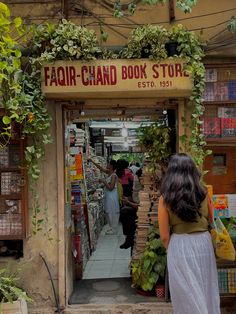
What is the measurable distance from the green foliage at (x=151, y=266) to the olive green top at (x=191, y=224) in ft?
6.44

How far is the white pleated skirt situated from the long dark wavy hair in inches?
9.5

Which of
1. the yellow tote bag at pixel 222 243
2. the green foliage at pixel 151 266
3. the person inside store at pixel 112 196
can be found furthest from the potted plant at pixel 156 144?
the person inside store at pixel 112 196

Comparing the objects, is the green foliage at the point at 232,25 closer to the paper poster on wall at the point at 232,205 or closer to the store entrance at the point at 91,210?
the store entrance at the point at 91,210

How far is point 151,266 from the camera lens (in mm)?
6672

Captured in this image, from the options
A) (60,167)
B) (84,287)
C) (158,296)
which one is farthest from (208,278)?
(84,287)

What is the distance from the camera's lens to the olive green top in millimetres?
4754

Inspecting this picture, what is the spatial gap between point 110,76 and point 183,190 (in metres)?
1.93

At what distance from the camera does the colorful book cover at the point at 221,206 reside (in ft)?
21.2

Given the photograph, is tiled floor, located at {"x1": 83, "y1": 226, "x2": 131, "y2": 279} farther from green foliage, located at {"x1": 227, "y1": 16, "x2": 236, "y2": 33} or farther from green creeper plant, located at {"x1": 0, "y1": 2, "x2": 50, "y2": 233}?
green foliage, located at {"x1": 227, "y1": 16, "x2": 236, "y2": 33}

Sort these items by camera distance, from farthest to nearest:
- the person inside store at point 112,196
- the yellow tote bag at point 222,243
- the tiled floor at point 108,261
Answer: the person inside store at point 112,196
the tiled floor at point 108,261
the yellow tote bag at point 222,243

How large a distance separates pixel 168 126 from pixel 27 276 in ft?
9.42

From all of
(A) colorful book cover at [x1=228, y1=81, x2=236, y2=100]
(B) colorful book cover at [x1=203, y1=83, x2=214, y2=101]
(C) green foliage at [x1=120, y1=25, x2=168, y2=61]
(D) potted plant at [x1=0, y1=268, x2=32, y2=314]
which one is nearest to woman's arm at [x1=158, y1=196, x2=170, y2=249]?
(D) potted plant at [x1=0, y1=268, x2=32, y2=314]

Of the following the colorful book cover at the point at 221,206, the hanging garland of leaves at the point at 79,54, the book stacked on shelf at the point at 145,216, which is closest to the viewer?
the hanging garland of leaves at the point at 79,54

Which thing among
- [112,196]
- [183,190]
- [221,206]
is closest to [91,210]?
[112,196]
